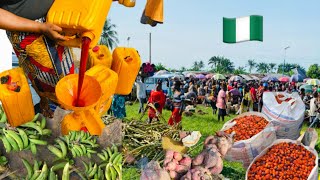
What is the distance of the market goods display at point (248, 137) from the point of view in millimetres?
4043

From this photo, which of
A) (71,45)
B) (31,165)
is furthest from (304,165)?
(31,165)

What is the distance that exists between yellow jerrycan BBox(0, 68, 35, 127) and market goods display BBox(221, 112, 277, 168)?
1.91 m

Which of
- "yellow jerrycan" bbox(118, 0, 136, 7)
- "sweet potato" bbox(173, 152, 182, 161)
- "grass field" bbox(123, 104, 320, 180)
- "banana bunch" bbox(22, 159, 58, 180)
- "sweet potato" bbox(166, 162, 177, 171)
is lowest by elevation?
"grass field" bbox(123, 104, 320, 180)

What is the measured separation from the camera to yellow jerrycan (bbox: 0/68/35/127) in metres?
2.48

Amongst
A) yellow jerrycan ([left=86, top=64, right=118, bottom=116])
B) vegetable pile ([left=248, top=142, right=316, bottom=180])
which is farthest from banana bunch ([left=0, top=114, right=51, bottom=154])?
vegetable pile ([left=248, top=142, right=316, bottom=180])

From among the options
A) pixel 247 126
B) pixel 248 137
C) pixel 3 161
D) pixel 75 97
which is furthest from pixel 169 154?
pixel 247 126

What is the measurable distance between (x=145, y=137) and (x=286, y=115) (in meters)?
2.11

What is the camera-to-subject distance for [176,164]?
214 centimetres

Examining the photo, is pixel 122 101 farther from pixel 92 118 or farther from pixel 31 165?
pixel 31 165

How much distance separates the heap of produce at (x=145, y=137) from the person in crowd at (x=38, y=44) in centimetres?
57

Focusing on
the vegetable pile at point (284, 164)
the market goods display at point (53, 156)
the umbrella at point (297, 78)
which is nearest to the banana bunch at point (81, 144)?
the market goods display at point (53, 156)

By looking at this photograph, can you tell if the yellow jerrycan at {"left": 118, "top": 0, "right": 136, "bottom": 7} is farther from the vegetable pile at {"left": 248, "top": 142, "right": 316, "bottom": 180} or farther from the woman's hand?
the vegetable pile at {"left": 248, "top": 142, "right": 316, "bottom": 180}

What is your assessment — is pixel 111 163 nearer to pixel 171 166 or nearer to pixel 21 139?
pixel 21 139

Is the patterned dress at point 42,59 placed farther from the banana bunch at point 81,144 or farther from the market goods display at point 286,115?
the market goods display at point 286,115
